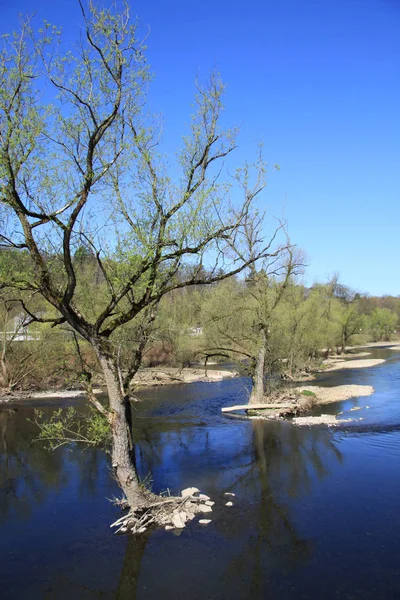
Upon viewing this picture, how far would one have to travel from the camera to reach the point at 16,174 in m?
8.75

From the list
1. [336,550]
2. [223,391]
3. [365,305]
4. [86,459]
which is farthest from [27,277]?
[365,305]

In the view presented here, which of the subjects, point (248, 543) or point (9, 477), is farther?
point (9, 477)

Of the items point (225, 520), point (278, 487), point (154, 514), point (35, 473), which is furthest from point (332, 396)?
point (154, 514)

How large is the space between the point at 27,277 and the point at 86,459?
31.4ft

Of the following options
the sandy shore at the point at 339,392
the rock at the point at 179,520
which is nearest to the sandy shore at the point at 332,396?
the sandy shore at the point at 339,392

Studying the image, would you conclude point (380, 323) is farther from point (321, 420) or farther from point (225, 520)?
point (225, 520)

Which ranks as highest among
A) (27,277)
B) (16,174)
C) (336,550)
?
(16,174)

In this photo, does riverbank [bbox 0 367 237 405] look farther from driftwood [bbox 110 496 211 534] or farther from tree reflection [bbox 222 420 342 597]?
driftwood [bbox 110 496 211 534]

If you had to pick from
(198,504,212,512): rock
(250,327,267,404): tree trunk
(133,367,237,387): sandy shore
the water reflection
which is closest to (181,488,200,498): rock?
(198,504,212,512): rock

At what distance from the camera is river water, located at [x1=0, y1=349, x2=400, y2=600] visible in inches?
336

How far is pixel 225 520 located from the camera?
435 inches

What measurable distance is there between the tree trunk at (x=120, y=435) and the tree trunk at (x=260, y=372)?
47.6 ft

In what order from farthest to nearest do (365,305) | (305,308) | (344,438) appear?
(365,305), (305,308), (344,438)

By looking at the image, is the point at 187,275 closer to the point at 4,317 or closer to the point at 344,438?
the point at 344,438
